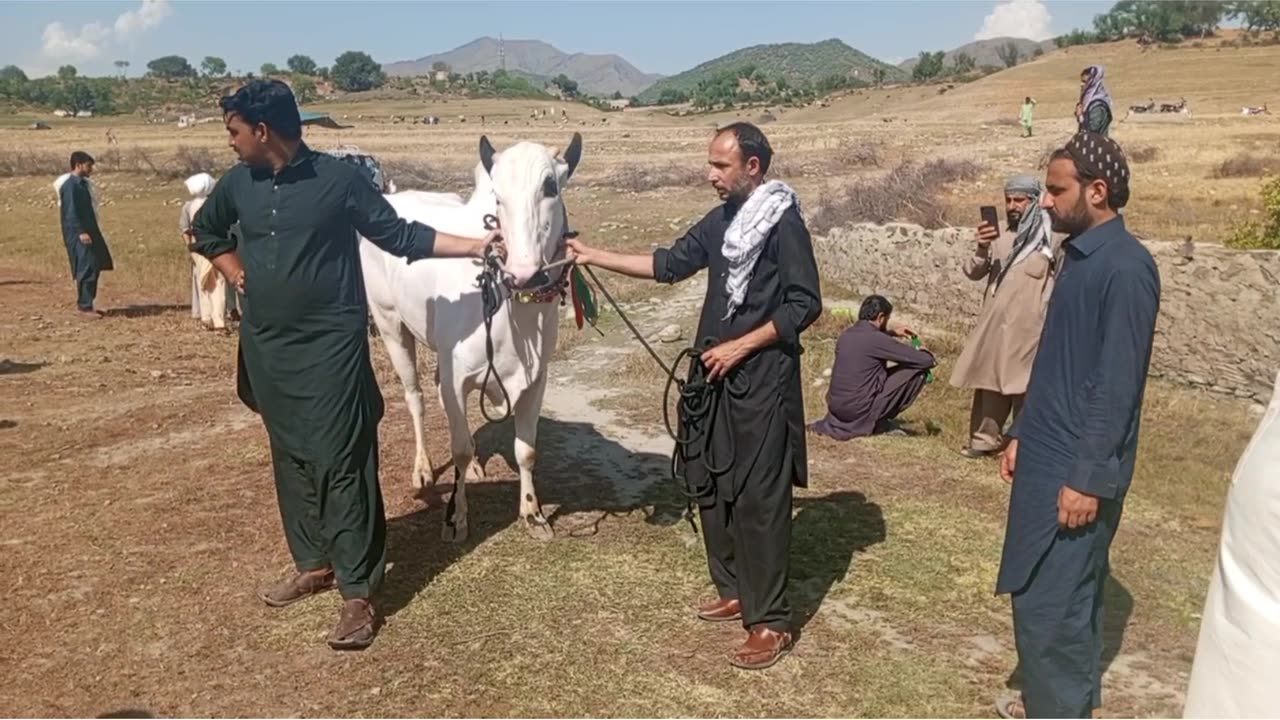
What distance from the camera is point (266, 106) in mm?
4234

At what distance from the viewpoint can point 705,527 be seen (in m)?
4.58

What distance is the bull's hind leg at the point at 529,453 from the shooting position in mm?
5609

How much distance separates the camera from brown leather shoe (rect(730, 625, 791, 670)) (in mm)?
4227

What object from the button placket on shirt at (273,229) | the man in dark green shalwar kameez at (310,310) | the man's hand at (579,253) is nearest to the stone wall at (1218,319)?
the man's hand at (579,253)

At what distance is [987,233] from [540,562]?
363 centimetres

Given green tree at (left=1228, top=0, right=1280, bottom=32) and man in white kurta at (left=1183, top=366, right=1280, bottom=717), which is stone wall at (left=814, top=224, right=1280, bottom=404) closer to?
man in white kurta at (left=1183, top=366, right=1280, bottom=717)

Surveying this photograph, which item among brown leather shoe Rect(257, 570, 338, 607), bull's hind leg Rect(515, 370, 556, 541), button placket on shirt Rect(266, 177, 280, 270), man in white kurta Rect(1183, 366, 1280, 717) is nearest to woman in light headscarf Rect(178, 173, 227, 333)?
bull's hind leg Rect(515, 370, 556, 541)

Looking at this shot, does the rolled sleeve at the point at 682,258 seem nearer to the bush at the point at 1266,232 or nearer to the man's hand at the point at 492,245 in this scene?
the man's hand at the point at 492,245

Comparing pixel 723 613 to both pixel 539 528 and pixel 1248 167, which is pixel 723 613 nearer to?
pixel 539 528

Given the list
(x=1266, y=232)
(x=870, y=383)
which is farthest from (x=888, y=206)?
(x=870, y=383)

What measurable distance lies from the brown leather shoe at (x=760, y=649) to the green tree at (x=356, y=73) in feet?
338

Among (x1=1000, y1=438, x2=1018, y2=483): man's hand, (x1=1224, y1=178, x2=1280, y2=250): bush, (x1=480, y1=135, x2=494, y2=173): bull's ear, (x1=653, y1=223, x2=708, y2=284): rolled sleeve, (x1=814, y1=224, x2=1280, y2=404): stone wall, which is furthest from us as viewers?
(x1=1224, y1=178, x2=1280, y2=250): bush

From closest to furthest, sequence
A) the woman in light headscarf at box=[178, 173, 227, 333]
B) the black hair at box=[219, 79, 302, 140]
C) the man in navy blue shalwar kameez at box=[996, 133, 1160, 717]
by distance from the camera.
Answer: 1. the man in navy blue shalwar kameez at box=[996, 133, 1160, 717]
2. the black hair at box=[219, 79, 302, 140]
3. the woman in light headscarf at box=[178, 173, 227, 333]

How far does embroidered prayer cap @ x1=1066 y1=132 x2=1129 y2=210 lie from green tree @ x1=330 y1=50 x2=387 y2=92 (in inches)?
4083
